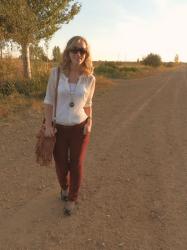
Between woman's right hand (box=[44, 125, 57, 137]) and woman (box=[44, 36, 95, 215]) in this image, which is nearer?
woman (box=[44, 36, 95, 215])

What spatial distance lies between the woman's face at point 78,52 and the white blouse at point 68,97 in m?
0.17

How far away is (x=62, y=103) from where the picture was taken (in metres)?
4.29

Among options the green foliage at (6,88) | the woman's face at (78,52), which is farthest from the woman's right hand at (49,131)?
the green foliage at (6,88)

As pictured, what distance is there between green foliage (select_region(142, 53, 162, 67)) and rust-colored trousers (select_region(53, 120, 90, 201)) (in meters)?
63.4

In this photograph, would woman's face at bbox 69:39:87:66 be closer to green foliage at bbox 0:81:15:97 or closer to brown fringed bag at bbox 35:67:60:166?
brown fringed bag at bbox 35:67:60:166

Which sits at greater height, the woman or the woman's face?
the woman's face

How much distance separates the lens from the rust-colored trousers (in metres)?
4.45

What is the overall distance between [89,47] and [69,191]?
1682mm

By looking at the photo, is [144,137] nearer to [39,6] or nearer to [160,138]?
[160,138]

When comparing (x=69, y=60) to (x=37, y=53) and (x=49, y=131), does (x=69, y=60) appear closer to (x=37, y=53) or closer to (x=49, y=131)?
(x=49, y=131)

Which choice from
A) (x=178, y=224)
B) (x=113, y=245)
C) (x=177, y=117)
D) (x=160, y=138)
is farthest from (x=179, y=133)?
(x=113, y=245)

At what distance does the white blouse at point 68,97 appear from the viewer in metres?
4.25

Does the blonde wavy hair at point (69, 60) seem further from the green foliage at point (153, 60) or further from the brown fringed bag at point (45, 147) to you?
the green foliage at point (153, 60)

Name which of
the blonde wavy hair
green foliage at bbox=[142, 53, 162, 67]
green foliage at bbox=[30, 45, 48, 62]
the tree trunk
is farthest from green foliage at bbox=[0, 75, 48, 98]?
green foliage at bbox=[142, 53, 162, 67]
